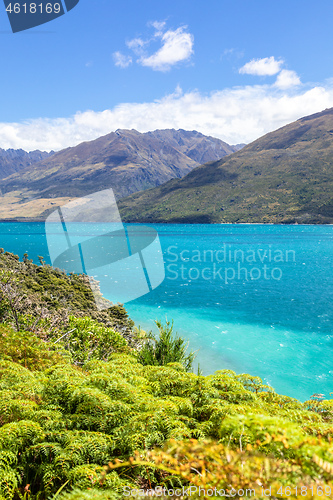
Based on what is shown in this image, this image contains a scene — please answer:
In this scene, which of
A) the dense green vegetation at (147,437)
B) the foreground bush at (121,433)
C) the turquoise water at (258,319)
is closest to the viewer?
the dense green vegetation at (147,437)

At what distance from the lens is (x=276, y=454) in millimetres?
2865

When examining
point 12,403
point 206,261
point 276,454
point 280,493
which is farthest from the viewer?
point 206,261

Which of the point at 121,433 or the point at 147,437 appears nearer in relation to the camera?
the point at 147,437

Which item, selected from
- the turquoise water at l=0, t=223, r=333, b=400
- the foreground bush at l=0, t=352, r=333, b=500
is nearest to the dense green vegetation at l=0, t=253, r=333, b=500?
the foreground bush at l=0, t=352, r=333, b=500

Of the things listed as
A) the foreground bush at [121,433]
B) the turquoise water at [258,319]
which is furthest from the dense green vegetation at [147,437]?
the turquoise water at [258,319]

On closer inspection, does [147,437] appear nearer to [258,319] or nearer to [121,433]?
[121,433]

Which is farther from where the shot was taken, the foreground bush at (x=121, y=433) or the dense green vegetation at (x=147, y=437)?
the foreground bush at (x=121, y=433)

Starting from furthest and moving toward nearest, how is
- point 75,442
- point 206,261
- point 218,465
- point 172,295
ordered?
point 206,261
point 172,295
point 75,442
point 218,465

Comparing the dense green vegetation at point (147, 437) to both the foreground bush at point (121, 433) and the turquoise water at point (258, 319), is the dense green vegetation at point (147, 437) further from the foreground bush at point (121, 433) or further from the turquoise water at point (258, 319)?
the turquoise water at point (258, 319)

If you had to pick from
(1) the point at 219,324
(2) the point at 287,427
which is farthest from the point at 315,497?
(1) the point at 219,324

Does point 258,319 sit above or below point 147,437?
below

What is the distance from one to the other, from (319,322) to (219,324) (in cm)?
762

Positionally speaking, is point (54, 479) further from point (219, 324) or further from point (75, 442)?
point (219, 324)

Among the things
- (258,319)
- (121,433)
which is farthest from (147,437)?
(258,319)
